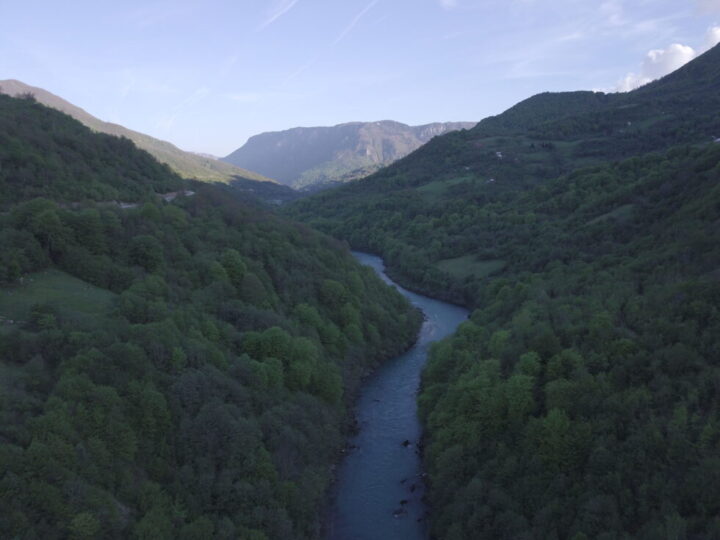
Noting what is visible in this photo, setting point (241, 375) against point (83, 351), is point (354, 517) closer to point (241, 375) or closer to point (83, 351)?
point (241, 375)

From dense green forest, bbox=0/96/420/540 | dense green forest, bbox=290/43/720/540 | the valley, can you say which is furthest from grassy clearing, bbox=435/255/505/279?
dense green forest, bbox=0/96/420/540

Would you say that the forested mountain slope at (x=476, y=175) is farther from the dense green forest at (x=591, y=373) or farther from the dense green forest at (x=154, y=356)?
the dense green forest at (x=154, y=356)

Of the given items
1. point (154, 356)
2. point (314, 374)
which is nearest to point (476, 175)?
point (314, 374)

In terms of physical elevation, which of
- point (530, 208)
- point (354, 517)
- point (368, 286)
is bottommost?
point (354, 517)

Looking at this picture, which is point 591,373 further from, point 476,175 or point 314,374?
point 476,175

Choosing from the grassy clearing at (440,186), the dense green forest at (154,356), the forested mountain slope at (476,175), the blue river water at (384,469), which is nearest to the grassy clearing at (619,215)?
the forested mountain slope at (476,175)

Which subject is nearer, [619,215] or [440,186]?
[619,215]

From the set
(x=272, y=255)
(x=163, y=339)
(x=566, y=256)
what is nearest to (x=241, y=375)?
(x=163, y=339)
